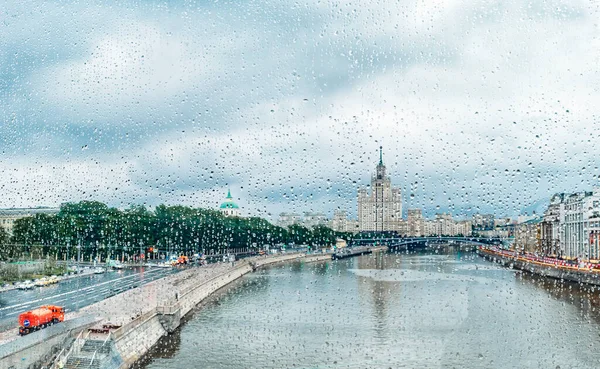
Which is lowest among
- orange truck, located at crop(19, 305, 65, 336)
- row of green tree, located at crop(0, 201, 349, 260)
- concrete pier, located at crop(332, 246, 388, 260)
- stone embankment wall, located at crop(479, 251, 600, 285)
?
concrete pier, located at crop(332, 246, 388, 260)

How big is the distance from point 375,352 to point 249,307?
6.65 m

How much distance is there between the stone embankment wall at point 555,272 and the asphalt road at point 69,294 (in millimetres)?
15010

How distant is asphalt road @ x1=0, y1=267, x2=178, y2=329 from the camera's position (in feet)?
45.7

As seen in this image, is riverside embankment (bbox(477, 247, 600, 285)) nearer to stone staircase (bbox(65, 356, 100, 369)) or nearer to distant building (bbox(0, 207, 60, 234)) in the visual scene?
stone staircase (bbox(65, 356, 100, 369))

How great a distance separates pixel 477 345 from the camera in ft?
39.2

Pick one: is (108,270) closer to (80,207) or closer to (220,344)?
(80,207)

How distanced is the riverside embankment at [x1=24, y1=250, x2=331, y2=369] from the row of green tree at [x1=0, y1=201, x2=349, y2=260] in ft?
28.2

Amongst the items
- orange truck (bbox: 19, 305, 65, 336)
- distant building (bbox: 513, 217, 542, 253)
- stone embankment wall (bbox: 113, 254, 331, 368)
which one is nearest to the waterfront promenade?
stone embankment wall (bbox: 113, 254, 331, 368)

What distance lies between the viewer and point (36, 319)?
10625mm

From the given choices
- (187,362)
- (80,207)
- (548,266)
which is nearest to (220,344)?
(187,362)

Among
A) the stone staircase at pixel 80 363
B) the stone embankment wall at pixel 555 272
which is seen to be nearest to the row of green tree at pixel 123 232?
the stone embankment wall at pixel 555 272

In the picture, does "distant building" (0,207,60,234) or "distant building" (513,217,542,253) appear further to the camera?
"distant building" (513,217,542,253)

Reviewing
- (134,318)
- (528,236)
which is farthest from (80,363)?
(528,236)

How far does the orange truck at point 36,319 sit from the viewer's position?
411 inches
